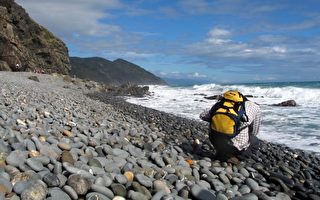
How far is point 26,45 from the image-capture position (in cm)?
4006

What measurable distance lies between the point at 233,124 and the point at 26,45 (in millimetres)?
38059

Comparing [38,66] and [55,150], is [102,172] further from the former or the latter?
[38,66]

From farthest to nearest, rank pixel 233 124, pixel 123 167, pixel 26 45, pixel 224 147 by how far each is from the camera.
→ 1. pixel 26 45
2. pixel 224 147
3. pixel 233 124
4. pixel 123 167

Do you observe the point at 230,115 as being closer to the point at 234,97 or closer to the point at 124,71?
the point at 234,97

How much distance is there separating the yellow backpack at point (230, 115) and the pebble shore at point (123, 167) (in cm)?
50

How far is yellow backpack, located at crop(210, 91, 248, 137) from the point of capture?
545cm

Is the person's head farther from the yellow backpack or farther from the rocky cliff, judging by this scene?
the rocky cliff

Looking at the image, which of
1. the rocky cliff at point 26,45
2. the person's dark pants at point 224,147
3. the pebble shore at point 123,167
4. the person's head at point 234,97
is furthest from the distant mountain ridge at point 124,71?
the person's head at point 234,97

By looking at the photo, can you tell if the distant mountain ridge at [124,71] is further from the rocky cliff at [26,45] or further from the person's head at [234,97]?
the person's head at [234,97]

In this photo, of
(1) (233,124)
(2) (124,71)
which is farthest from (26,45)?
(2) (124,71)

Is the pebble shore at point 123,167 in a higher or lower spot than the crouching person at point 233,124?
lower

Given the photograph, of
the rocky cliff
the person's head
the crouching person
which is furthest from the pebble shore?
the rocky cliff

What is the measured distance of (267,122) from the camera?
13609 millimetres

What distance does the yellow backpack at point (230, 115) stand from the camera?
5.45 metres
